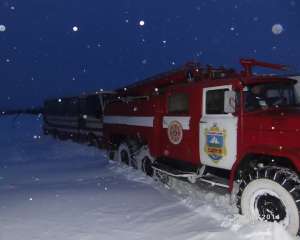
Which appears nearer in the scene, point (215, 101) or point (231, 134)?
point (231, 134)

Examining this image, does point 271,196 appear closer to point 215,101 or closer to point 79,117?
point 215,101

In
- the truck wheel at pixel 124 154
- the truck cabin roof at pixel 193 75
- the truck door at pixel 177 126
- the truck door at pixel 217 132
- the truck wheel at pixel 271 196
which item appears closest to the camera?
the truck wheel at pixel 271 196

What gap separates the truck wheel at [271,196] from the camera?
5.25 metres

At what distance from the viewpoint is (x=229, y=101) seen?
6.32 metres

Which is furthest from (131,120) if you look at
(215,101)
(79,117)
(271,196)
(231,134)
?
(79,117)

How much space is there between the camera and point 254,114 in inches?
243

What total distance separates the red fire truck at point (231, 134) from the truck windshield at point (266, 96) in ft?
0.05

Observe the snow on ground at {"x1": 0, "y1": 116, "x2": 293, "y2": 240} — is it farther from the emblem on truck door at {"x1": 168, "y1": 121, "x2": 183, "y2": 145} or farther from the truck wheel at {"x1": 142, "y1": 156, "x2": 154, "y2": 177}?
the emblem on truck door at {"x1": 168, "y1": 121, "x2": 183, "y2": 145}

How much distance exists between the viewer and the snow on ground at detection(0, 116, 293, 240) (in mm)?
5547

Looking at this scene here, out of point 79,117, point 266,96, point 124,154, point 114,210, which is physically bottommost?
point 114,210

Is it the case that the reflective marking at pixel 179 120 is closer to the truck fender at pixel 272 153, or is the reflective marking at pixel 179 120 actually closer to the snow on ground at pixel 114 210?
the snow on ground at pixel 114 210

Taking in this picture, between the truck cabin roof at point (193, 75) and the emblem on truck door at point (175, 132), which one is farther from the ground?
the truck cabin roof at point (193, 75)

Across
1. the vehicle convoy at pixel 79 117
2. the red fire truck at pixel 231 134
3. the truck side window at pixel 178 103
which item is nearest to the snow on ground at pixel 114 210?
the red fire truck at pixel 231 134

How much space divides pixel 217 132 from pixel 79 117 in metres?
14.4
